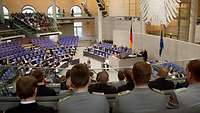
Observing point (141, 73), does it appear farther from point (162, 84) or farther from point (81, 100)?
point (162, 84)

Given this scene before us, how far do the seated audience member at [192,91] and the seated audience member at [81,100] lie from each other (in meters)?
0.67

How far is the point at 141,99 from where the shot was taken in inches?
99.7

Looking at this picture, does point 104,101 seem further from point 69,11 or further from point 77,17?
point 69,11

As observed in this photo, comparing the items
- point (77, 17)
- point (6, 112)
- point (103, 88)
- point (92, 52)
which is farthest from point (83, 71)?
point (77, 17)

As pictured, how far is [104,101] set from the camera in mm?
2566

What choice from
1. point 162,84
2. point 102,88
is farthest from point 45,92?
point 162,84

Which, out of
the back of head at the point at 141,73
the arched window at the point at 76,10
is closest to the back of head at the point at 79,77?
the back of head at the point at 141,73

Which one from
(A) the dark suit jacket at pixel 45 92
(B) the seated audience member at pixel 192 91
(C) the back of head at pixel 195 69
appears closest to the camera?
(B) the seated audience member at pixel 192 91

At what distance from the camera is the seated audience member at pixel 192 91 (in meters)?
2.54

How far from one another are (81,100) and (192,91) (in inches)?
40.5

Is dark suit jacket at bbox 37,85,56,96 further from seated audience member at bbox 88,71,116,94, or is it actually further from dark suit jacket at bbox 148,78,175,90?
dark suit jacket at bbox 148,78,175,90

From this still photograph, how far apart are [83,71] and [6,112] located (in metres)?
0.76

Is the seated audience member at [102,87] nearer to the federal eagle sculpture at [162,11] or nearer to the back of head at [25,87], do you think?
the back of head at [25,87]

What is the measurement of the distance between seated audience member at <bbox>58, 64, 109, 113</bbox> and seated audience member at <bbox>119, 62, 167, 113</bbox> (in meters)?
0.17
